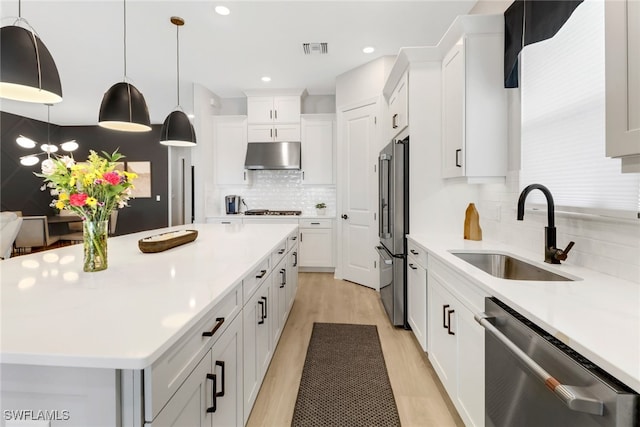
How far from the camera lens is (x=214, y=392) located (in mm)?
1006

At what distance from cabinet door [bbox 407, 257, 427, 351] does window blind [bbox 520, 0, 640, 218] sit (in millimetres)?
896

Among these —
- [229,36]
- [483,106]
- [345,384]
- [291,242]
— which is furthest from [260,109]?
[345,384]

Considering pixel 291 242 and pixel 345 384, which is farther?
pixel 291 242

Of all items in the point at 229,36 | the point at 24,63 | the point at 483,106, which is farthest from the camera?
the point at 229,36

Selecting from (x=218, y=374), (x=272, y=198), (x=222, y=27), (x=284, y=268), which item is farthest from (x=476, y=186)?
(x=272, y=198)

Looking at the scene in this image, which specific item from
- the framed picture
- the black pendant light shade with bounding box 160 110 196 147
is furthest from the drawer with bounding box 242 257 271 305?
the framed picture

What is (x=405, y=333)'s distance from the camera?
266 centimetres

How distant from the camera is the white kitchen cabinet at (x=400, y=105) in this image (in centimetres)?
271

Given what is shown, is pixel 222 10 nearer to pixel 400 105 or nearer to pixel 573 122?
pixel 400 105

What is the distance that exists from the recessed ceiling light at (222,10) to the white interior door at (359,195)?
6.42 ft

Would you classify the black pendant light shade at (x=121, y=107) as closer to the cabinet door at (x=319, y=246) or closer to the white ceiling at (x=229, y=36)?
the white ceiling at (x=229, y=36)

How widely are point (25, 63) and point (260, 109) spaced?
3.87 m

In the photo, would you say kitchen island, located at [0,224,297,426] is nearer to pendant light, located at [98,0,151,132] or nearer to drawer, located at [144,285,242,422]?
drawer, located at [144,285,242,422]

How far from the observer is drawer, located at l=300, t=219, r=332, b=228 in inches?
188
